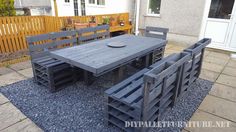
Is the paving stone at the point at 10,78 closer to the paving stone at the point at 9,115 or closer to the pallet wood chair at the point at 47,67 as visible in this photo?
the pallet wood chair at the point at 47,67

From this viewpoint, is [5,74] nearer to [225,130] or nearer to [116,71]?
[116,71]

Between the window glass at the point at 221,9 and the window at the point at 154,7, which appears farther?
the window at the point at 154,7

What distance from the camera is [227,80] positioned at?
389cm

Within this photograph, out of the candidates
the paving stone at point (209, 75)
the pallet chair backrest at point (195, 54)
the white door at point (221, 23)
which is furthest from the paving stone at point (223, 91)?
the white door at point (221, 23)

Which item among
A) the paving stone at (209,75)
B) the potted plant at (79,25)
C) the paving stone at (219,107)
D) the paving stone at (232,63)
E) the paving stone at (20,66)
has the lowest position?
the paving stone at (219,107)

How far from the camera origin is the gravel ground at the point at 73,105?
244 centimetres

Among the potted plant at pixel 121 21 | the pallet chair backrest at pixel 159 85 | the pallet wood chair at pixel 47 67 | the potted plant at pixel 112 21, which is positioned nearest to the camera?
the pallet chair backrest at pixel 159 85

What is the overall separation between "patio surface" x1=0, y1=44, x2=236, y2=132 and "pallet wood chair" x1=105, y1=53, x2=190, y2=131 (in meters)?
0.66

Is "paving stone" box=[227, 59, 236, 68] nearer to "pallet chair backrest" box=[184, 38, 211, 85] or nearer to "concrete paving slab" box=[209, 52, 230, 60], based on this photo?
"concrete paving slab" box=[209, 52, 230, 60]

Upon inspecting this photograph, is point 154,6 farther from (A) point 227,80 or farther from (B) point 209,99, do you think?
(B) point 209,99

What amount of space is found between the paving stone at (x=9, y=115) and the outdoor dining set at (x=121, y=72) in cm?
66

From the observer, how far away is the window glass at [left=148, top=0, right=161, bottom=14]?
Result: 7106 millimetres

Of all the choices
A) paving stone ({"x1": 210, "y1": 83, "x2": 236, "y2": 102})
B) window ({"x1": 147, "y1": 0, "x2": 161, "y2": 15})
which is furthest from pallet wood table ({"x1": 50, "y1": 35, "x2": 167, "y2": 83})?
Result: window ({"x1": 147, "y1": 0, "x2": 161, "y2": 15})

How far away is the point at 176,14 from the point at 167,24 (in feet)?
1.61
